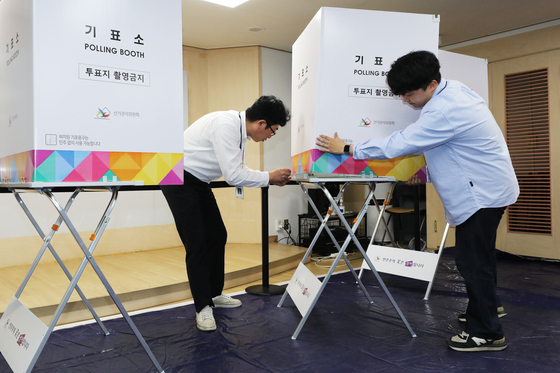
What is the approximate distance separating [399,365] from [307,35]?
5.43ft

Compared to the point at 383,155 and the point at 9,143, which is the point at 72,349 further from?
the point at 383,155

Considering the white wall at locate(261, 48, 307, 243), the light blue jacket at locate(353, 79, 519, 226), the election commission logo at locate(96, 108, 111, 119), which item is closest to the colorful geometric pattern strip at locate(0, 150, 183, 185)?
the election commission logo at locate(96, 108, 111, 119)

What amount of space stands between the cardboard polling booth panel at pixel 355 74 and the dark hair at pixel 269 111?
15cm

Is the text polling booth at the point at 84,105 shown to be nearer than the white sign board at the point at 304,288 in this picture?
Yes

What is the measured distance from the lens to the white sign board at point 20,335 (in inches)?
53.0

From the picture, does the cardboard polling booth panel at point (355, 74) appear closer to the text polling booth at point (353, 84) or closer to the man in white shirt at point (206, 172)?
the text polling booth at point (353, 84)

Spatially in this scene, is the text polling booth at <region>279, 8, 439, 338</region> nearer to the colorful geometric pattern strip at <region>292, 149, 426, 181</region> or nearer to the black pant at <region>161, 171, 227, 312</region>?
the colorful geometric pattern strip at <region>292, 149, 426, 181</region>

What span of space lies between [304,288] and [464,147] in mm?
1002

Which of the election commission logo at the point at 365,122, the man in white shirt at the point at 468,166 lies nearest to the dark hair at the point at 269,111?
the election commission logo at the point at 365,122

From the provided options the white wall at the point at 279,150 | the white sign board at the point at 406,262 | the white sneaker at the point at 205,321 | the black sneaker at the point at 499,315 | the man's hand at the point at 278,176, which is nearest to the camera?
the white sneaker at the point at 205,321

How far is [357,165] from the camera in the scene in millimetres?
2121

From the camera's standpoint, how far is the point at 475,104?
5.68ft

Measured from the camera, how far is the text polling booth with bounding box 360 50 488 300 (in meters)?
2.60

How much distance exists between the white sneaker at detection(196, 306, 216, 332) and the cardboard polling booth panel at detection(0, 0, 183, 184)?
32.7 inches
